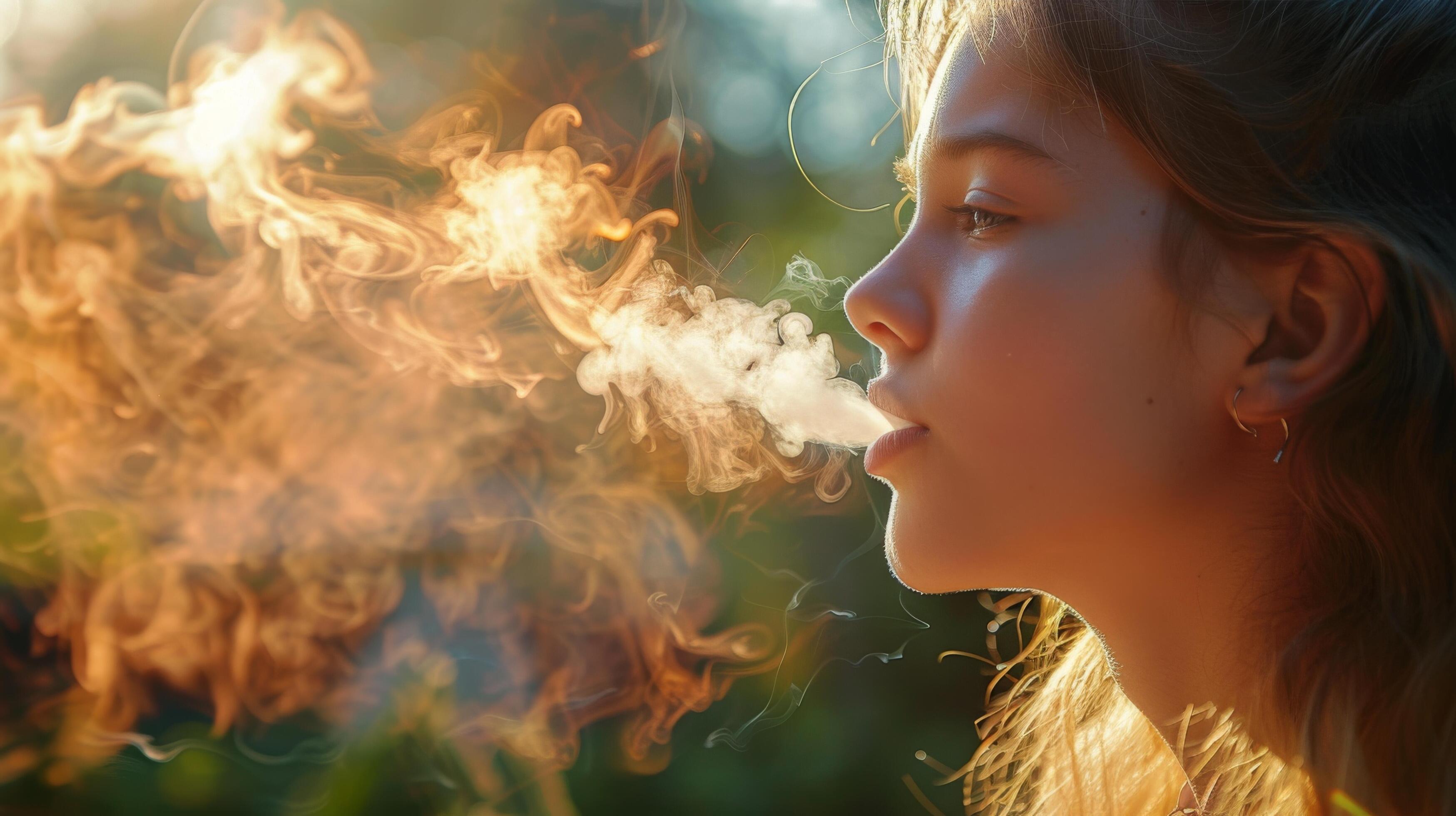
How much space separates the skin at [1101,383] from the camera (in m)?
0.85

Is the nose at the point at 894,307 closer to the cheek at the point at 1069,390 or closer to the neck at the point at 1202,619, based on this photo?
the cheek at the point at 1069,390

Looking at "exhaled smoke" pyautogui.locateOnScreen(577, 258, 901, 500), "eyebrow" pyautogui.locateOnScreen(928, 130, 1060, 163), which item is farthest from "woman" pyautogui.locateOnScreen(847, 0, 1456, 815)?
"exhaled smoke" pyautogui.locateOnScreen(577, 258, 901, 500)

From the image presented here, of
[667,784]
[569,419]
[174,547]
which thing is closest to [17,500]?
[174,547]

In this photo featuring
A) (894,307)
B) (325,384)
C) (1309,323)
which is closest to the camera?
(1309,323)

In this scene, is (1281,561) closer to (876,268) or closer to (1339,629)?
(1339,629)

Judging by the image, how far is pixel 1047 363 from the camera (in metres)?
0.87

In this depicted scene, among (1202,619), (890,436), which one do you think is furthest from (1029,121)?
(1202,619)

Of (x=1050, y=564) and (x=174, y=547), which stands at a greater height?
(x=1050, y=564)

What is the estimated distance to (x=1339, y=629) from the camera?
84cm

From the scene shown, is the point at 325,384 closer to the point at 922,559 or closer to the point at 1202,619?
the point at 922,559

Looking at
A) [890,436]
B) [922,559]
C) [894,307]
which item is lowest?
[922,559]

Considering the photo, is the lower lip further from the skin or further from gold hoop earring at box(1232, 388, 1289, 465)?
gold hoop earring at box(1232, 388, 1289, 465)

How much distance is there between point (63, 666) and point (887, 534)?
6.75ft

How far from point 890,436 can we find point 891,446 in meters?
0.01
